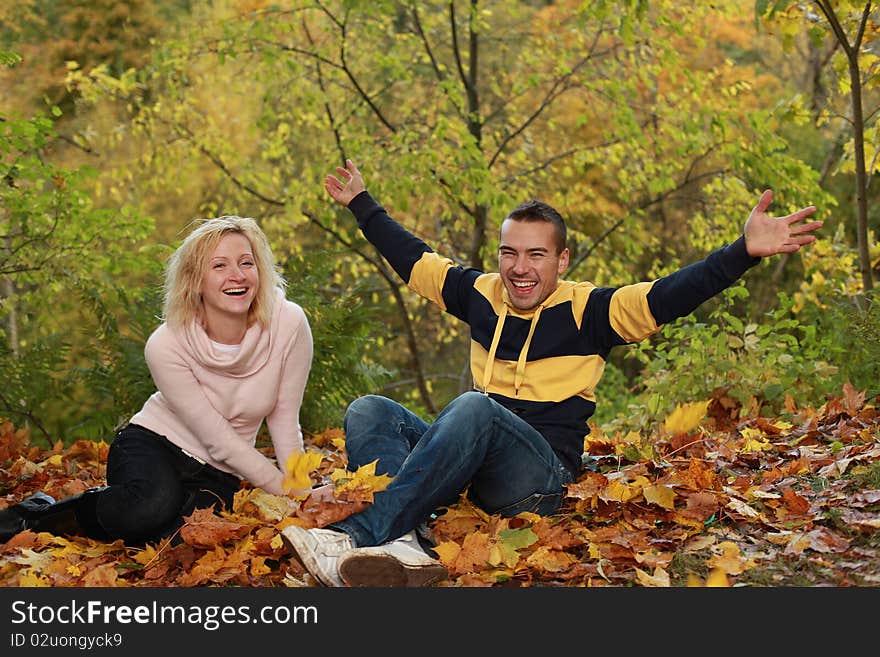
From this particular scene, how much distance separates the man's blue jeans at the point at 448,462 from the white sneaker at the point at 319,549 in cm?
9

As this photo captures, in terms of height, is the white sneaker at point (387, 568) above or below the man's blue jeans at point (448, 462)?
below

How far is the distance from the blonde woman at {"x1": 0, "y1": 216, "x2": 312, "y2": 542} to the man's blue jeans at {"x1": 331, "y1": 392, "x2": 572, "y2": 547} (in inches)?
14.0

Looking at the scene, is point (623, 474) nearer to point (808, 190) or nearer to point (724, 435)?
point (724, 435)

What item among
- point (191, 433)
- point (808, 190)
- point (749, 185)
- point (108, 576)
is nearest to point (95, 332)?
point (191, 433)

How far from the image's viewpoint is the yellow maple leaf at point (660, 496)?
118 inches

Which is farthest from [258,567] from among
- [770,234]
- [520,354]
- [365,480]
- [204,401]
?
[770,234]

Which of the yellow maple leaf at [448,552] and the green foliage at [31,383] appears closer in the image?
the yellow maple leaf at [448,552]

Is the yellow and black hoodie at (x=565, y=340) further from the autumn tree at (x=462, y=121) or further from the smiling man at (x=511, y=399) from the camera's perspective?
the autumn tree at (x=462, y=121)

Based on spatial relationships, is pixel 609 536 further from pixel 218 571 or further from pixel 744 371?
pixel 744 371

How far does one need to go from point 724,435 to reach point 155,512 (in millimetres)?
2476

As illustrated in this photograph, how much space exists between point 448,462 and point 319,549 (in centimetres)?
45

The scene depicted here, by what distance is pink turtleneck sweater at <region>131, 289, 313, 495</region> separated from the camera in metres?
3.24

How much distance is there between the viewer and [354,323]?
541 centimetres

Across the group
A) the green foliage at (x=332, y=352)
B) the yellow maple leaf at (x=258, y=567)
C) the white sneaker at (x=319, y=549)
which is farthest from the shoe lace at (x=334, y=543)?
the green foliage at (x=332, y=352)
